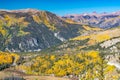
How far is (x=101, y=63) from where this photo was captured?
81.5 m

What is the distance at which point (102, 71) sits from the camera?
81438mm

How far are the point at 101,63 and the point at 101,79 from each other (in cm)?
434

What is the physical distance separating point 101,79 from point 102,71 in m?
2.19

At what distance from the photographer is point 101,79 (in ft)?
267

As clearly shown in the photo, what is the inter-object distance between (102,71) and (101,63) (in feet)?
7.15
